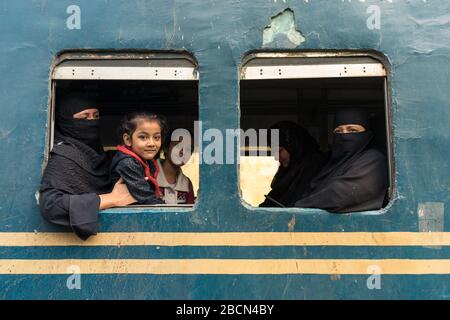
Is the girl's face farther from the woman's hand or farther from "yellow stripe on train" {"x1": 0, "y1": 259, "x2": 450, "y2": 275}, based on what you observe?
"yellow stripe on train" {"x1": 0, "y1": 259, "x2": 450, "y2": 275}

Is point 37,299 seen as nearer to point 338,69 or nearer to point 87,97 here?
point 87,97

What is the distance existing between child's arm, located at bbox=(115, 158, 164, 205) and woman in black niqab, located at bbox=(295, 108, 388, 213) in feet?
2.63

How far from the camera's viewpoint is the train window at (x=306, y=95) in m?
2.80

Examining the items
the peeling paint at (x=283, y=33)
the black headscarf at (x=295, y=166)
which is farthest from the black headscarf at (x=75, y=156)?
the black headscarf at (x=295, y=166)

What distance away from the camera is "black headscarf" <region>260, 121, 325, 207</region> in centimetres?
360

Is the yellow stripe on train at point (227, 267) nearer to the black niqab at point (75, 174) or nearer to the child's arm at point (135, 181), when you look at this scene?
the black niqab at point (75, 174)

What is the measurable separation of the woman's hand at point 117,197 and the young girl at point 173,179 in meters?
0.37

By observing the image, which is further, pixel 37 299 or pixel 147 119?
pixel 147 119

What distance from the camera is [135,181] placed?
9.18 ft

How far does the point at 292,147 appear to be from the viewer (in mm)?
3906

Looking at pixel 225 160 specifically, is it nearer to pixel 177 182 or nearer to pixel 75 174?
pixel 177 182

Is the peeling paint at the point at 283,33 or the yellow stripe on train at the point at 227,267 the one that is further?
the peeling paint at the point at 283,33
